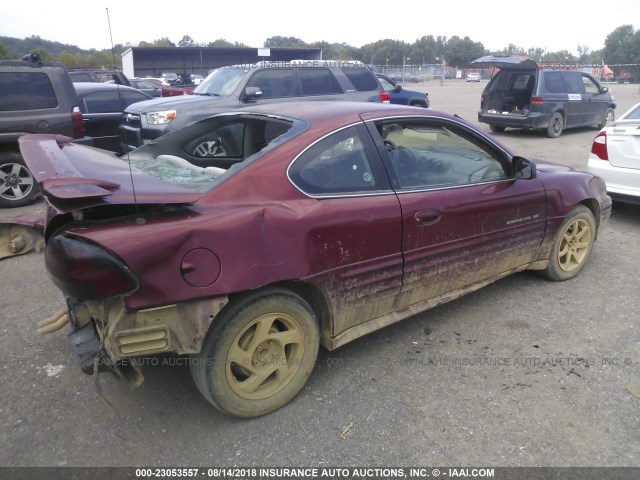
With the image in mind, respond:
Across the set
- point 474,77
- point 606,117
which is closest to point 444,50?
point 474,77

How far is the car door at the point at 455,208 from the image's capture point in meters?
3.15

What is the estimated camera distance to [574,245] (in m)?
4.43

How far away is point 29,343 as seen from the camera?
135 inches

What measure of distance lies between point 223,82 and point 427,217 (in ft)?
22.8

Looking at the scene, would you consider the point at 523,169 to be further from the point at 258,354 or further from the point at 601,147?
the point at 601,147

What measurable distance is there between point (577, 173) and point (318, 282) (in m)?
2.89

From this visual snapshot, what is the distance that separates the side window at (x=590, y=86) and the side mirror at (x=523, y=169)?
39.2ft

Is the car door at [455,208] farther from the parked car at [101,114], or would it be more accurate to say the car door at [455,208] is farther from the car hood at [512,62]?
the car hood at [512,62]

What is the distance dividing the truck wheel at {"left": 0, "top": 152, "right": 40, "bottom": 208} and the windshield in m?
3.38

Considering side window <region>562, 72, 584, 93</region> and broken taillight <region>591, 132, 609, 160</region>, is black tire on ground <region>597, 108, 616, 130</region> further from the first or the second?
broken taillight <region>591, 132, 609, 160</region>

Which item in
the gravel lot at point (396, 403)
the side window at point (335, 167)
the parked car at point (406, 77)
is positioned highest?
the parked car at point (406, 77)

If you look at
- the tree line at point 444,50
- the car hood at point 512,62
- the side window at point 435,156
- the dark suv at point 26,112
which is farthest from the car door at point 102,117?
the tree line at point 444,50

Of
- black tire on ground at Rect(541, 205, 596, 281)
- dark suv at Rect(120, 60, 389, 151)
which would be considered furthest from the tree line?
black tire on ground at Rect(541, 205, 596, 281)

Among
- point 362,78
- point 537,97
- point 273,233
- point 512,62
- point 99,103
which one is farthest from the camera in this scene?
point 537,97
